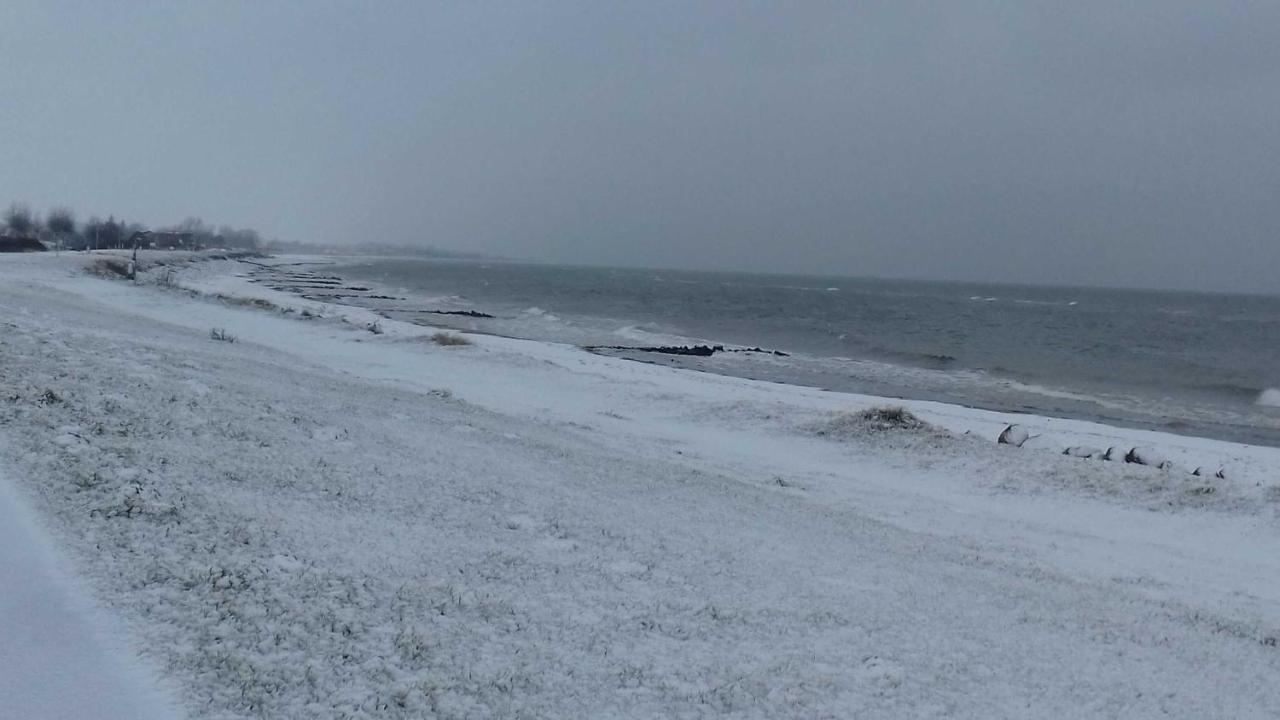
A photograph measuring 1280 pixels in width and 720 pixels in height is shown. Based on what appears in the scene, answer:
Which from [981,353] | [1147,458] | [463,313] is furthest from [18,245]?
[1147,458]

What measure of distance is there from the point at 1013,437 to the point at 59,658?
70.1 feet

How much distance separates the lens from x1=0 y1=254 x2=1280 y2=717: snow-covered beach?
645cm

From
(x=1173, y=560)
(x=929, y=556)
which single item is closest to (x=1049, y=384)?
A: (x=1173, y=560)

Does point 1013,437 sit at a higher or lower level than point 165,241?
lower

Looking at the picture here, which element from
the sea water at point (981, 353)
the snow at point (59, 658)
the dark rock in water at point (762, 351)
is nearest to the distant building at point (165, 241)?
the sea water at point (981, 353)

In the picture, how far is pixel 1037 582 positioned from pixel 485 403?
54.6ft

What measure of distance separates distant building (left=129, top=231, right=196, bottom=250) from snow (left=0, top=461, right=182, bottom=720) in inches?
6350

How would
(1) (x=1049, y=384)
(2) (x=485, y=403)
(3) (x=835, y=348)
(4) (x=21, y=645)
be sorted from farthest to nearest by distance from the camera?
(3) (x=835, y=348), (1) (x=1049, y=384), (2) (x=485, y=403), (4) (x=21, y=645)

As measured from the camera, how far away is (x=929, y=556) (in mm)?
12258

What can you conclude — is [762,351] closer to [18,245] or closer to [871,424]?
[871,424]

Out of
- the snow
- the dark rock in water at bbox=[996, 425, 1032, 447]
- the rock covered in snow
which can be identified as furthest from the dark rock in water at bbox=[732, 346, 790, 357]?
the snow

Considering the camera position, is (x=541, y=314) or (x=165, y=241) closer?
(x=541, y=314)

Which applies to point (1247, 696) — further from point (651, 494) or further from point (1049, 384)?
point (1049, 384)

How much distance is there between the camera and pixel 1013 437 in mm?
21812
